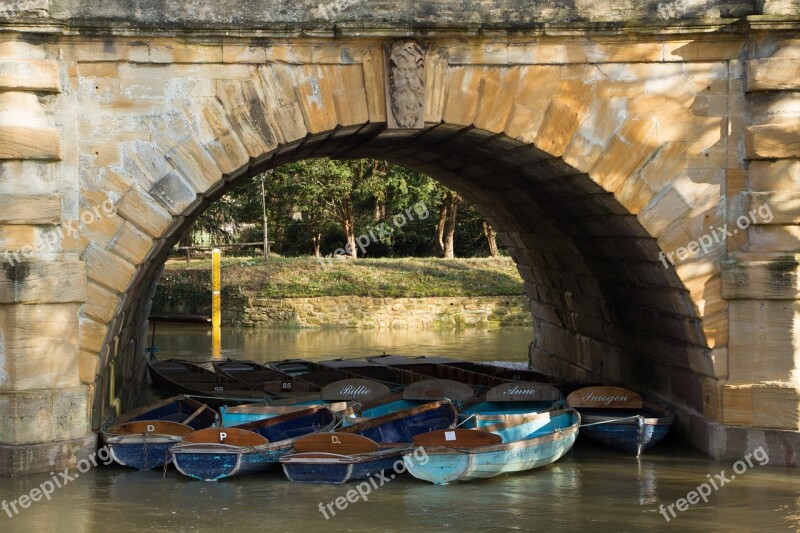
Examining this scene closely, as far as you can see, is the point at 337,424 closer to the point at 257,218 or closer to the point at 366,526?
the point at 366,526

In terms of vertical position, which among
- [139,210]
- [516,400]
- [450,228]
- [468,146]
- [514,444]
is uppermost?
[468,146]

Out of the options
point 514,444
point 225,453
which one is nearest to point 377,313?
point 514,444

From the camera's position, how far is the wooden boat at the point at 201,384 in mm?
13745

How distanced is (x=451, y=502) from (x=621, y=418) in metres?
2.89

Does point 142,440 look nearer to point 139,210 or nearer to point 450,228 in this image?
point 139,210

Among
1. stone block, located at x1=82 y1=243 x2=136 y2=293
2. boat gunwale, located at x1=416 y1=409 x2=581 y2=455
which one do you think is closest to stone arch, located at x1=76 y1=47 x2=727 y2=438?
stone block, located at x1=82 y1=243 x2=136 y2=293

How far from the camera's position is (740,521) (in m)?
8.94

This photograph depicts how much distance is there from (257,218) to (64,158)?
24.8 m

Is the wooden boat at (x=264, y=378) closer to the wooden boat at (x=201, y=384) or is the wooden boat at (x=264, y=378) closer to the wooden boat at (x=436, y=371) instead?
the wooden boat at (x=201, y=384)

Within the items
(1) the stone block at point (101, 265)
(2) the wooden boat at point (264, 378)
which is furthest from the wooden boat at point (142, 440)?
(2) the wooden boat at point (264, 378)

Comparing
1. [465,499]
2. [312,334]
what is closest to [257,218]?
→ [312,334]

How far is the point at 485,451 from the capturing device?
10.0 m

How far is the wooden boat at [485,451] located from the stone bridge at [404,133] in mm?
1512

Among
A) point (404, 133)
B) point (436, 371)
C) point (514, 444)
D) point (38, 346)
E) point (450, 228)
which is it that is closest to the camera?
point (38, 346)
